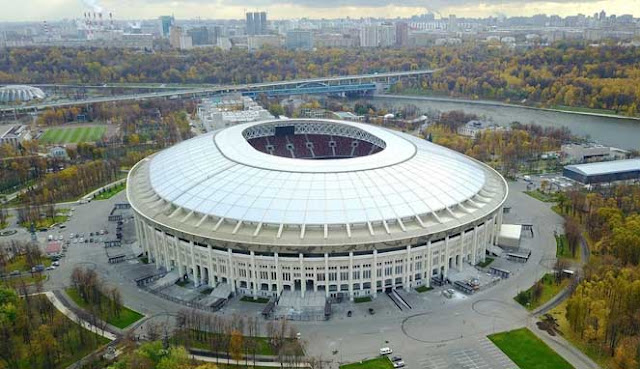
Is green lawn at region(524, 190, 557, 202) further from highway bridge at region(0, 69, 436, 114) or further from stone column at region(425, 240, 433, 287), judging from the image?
highway bridge at region(0, 69, 436, 114)

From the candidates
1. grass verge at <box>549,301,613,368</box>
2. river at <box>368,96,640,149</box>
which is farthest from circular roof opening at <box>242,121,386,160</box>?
river at <box>368,96,640,149</box>

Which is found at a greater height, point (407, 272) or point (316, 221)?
point (316, 221)

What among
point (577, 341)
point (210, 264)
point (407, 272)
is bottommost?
point (577, 341)

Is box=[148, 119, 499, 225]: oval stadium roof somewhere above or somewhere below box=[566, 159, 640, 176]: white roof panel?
above

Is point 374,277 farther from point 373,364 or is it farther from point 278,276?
point 373,364

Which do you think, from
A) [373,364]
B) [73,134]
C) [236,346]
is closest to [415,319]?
[373,364]

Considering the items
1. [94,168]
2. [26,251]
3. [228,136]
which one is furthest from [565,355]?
[94,168]
